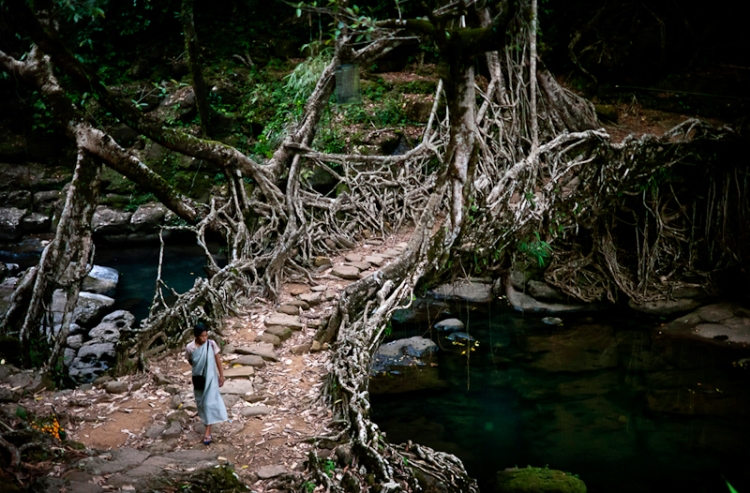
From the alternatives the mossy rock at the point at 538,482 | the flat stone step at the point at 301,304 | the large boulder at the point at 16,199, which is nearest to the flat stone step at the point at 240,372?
the flat stone step at the point at 301,304

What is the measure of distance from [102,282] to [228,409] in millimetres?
6860

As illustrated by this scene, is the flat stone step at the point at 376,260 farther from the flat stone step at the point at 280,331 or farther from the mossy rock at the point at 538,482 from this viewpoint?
the mossy rock at the point at 538,482

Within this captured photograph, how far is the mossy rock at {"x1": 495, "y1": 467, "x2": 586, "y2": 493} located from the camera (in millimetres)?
5723

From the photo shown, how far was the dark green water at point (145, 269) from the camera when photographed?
11023 millimetres

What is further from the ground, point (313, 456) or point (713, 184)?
point (713, 184)

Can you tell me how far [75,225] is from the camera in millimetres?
6422

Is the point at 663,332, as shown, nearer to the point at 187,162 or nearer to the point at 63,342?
the point at 63,342

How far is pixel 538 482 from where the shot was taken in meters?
5.79

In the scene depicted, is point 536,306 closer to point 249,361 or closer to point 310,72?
point 310,72

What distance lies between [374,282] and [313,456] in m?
2.52

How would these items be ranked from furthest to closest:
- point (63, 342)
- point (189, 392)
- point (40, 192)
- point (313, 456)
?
point (40, 192), point (63, 342), point (189, 392), point (313, 456)

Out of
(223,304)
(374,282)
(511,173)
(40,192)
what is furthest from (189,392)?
(40,192)

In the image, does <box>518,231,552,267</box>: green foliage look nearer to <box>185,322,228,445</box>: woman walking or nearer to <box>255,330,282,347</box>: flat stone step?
<box>255,330,282,347</box>: flat stone step

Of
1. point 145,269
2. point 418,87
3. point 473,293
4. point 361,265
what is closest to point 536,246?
point 361,265
